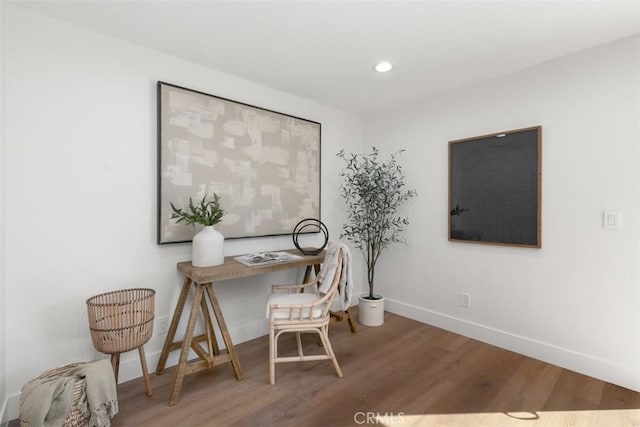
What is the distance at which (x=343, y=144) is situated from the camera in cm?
359

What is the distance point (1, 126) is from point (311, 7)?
186 cm

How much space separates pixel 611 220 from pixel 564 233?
284mm

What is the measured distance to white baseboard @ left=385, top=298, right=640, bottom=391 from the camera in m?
2.09

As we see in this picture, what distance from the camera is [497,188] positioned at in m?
2.67

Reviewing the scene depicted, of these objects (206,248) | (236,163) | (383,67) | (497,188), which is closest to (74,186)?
(206,248)

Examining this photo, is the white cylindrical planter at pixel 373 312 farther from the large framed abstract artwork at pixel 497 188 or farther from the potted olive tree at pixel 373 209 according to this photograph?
the large framed abstract artwork at pixel 497 188

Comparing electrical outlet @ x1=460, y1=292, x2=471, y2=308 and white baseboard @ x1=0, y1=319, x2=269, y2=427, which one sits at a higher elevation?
electrical outlet @ x1=460, y1=292, x2=471, y2=308

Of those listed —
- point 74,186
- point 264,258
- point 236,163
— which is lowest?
point 264,258

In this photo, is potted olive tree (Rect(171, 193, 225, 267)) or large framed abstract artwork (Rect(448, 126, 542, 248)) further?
large framed abstract artwork (Rect(448, 126, 542, 248))

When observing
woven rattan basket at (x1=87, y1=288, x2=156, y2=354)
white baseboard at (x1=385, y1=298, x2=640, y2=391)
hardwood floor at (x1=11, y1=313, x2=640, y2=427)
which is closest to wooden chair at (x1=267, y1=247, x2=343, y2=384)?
hardwood floor at (x1=11, y1=313, x2=640, y2=427)

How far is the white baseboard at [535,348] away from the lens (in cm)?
209

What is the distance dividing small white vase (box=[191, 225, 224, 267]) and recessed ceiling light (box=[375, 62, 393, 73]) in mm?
1837

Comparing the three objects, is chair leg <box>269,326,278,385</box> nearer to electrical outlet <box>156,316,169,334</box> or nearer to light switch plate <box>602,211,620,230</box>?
electrical outlet <box>156,316,169,334</box>

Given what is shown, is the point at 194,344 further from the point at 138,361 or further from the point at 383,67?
the point at 383,67
